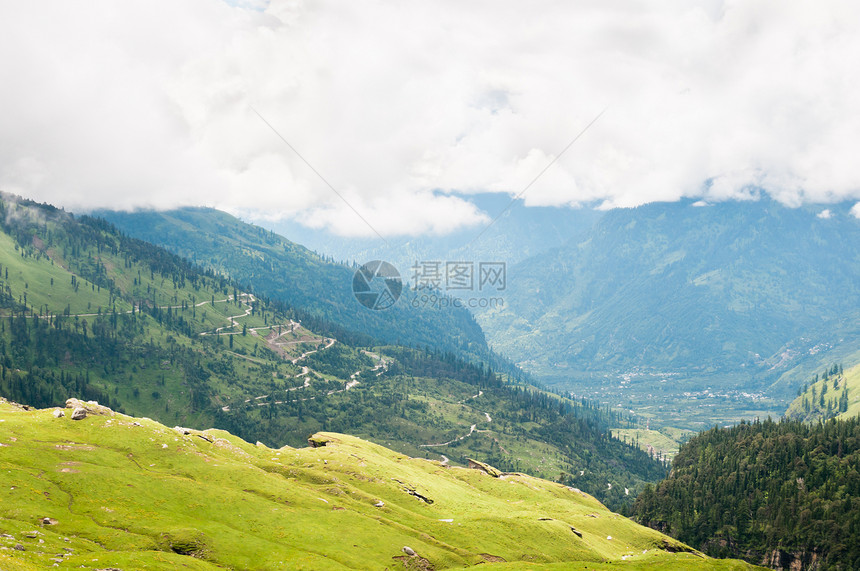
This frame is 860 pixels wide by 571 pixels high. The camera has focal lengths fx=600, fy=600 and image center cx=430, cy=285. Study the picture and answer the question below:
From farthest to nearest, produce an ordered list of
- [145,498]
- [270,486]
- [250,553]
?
[270,486], [145,498], [250,553]

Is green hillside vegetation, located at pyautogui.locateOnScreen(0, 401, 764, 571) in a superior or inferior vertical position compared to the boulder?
inferior

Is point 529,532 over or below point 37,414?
below

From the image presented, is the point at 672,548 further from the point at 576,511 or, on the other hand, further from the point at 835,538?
the point at 835,538

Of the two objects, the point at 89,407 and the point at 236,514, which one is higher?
the point at 89,407

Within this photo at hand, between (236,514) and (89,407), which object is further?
(89,407)

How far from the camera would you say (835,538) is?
17762 centimetres

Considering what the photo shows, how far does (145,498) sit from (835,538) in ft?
621

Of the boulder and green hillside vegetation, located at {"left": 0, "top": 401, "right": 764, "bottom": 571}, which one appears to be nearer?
green hillside vegetation, located at {"left": 0, "top": 401, "right": 764, "bottom": 571}

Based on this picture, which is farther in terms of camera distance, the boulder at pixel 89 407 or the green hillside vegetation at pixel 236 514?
the boulder at pixel 89 407

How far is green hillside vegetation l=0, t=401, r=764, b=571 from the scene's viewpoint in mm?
81688

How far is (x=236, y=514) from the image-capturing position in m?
99.2

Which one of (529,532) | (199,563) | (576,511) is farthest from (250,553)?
(576,511)

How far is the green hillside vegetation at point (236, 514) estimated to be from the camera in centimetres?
8169

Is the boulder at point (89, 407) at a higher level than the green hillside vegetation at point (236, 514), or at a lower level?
higher
